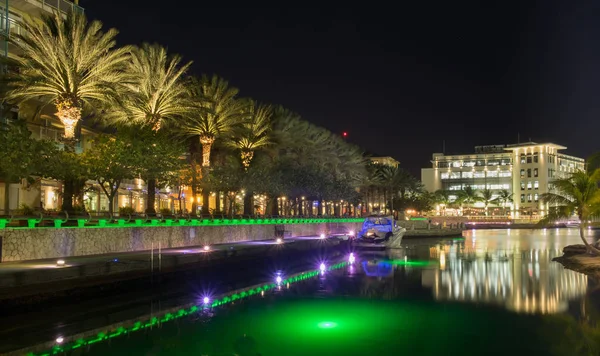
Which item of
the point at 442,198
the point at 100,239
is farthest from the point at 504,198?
the point at 100,239

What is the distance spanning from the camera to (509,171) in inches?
7018

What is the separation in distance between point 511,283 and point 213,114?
26529mm

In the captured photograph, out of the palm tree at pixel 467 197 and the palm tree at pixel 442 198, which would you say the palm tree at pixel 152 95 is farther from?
the palm tree at pixel 467 197

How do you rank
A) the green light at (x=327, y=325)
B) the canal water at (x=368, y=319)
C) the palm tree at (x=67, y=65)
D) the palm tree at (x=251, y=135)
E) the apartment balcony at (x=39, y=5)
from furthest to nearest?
the palm tree at (x=251, y=135)
the apartment balcony at (x=39, y=5)
the palm tree at (x=67, y=65)
the green light at (x=327, y=325)
the canal water at (x=368, y=319)

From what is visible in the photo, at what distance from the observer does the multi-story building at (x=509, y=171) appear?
170375 millimetres

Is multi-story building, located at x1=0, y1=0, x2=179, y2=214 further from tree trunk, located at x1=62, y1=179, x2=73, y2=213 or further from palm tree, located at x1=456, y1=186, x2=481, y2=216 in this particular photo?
palm tree, located at x1=456, y1=186, x2=481, y2=216

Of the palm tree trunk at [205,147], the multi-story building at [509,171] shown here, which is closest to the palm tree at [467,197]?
the multi-story building at [509,171]

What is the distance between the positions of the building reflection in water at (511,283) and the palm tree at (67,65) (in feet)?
70.7

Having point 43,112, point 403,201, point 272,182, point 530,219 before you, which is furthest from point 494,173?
point 43,112

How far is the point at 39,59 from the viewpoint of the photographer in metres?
30.0

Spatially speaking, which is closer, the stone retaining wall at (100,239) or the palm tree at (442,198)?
the stone retaining wall at (100,239)

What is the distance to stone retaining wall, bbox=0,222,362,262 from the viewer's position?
23.2m

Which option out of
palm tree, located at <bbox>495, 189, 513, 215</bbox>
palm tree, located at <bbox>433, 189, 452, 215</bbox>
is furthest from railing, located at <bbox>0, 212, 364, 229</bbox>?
palm tree, located at <bbox>495, 189, 513, 215</bbox>

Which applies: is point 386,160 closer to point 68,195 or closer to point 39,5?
point 39,5
